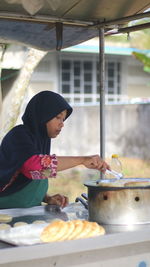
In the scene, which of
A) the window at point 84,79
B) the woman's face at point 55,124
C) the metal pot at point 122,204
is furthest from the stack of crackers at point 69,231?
the window at point 84,79

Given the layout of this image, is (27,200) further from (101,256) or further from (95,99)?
(95,99)

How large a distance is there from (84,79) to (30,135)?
11.3 meters

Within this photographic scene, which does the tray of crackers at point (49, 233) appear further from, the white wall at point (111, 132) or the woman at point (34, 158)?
the white wall at point (111, 132)

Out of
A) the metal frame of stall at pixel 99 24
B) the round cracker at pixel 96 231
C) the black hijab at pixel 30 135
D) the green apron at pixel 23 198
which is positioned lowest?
the round cracker at pixel 96 231

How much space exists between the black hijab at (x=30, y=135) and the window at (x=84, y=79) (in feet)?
34.4

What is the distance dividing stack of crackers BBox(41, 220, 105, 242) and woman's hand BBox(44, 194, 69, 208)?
33.0 inches

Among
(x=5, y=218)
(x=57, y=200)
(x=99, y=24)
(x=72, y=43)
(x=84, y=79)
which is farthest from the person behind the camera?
(x=84, y=79)

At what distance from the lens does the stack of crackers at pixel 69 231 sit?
74.2 inches

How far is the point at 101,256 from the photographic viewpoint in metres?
2.03

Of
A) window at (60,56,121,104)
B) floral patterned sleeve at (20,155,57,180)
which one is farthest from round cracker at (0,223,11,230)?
window at (60,56,121,104)

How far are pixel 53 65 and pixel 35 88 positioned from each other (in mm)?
955

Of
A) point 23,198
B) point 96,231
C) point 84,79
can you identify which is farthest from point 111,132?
point 96,231

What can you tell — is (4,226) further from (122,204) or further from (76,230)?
(122,204)

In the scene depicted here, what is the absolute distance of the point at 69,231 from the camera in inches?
75.5
